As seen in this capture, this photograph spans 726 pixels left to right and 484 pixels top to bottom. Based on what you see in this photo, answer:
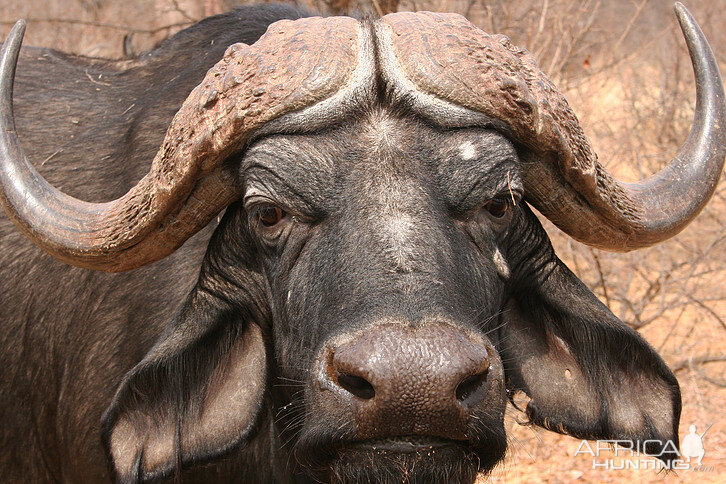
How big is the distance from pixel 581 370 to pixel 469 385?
1.16 metres

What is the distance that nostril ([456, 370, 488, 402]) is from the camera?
2.24 metres

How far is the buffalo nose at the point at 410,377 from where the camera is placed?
2.10m

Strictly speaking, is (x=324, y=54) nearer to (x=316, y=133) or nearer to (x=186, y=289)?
(x=316, y=133)

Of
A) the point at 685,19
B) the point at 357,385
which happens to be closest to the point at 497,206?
the point at 357,385

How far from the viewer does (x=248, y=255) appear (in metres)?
3.03

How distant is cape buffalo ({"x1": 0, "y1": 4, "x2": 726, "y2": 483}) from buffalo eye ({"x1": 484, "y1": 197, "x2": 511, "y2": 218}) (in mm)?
11

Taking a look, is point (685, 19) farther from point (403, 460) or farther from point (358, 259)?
point (403, 460)

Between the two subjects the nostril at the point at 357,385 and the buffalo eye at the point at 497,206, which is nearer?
the nostril at the point at 357,385

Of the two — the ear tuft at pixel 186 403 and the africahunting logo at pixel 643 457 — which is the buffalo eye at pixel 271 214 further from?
the africahunting logo at pixel 643 457

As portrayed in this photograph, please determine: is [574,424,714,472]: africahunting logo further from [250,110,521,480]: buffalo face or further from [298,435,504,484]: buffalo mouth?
[298,435,504,484]: buffalo mouth

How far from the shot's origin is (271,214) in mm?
2754

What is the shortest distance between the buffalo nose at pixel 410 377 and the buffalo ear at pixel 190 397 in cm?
89

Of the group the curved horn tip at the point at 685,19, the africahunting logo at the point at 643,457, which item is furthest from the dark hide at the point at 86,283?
the africahunting logo at the point at 643,457

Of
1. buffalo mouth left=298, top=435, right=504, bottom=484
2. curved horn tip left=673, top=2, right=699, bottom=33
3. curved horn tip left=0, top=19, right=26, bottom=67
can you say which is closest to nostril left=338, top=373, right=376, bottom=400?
buffalo mouth left=298, top=435, right=504, bottom=484
